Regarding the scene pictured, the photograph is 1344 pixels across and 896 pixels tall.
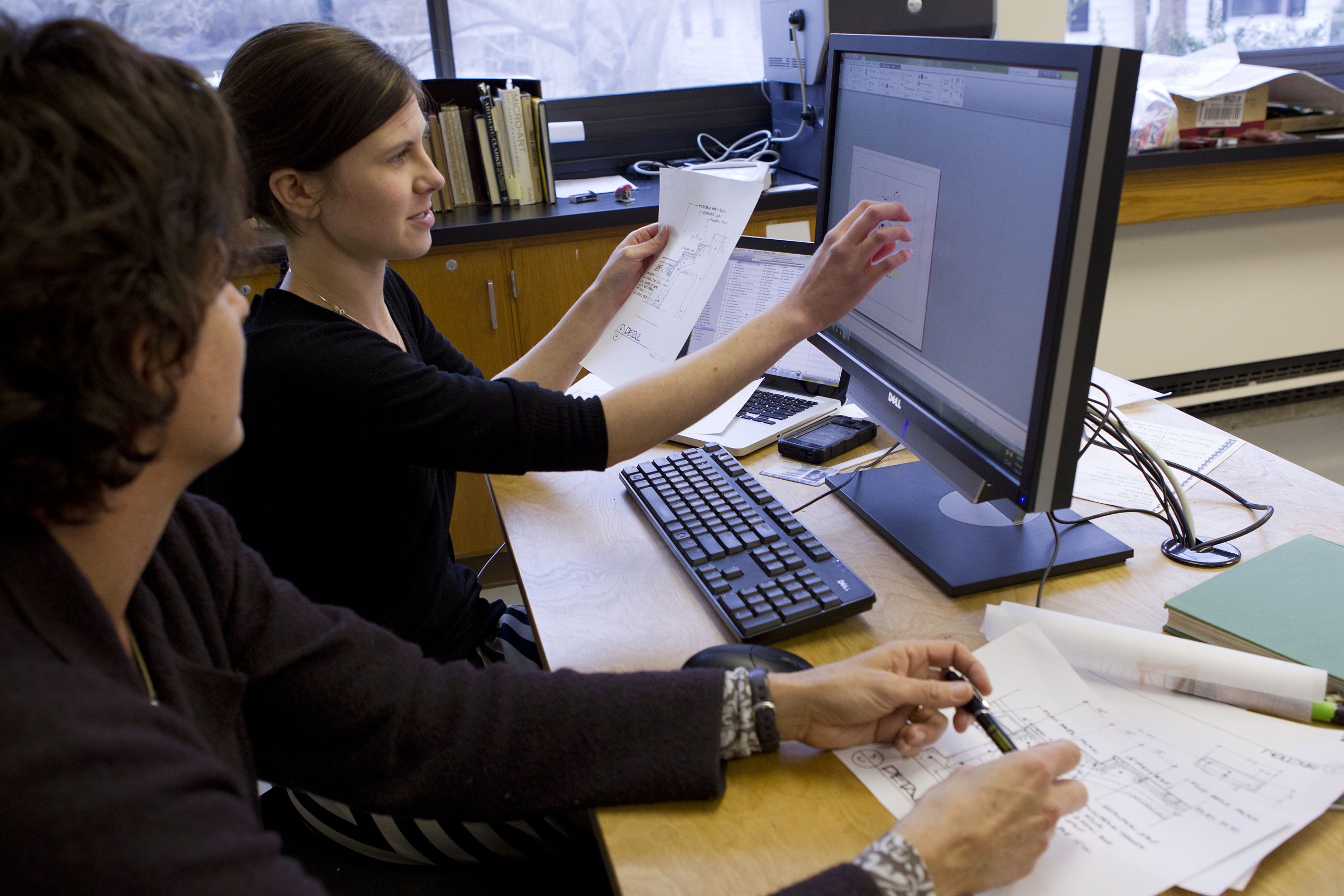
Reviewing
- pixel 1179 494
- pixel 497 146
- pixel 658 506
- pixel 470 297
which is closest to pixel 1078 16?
pixel 497 146

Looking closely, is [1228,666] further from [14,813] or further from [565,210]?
[565,210]

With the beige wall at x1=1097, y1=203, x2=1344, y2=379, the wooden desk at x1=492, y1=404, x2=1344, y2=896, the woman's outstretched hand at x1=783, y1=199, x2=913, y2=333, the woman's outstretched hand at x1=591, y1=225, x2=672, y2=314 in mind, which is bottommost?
the beige wall at x1=1097, y1=203, x2=1344, y2=379

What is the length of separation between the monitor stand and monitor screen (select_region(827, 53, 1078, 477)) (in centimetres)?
13

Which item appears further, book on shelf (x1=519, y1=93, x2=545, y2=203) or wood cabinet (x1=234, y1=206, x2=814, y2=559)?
book on shelf (x1=519, y1=93, x2=545, y2=203)

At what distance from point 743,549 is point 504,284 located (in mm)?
1505

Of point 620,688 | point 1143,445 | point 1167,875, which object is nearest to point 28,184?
point 620,688

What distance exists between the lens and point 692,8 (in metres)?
2.85

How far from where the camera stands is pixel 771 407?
1467 millimetres

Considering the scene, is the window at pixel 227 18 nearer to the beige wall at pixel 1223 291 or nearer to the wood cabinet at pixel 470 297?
the wood cabinet at pixel 470 297

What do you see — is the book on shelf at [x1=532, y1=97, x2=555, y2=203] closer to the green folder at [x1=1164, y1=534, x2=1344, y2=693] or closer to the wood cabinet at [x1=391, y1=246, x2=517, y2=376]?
the wood cabinet at [x1=391, y1=246, x2=517, y2=376]

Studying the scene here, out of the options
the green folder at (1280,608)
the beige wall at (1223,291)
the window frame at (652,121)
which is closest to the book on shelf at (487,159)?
the window frame at (652,121)

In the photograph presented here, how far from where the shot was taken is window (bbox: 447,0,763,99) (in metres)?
2.73

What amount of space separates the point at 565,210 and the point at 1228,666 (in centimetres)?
191

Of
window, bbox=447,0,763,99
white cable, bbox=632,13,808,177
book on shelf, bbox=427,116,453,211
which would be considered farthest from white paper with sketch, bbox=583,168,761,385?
window, bbox=447,0,763,99
